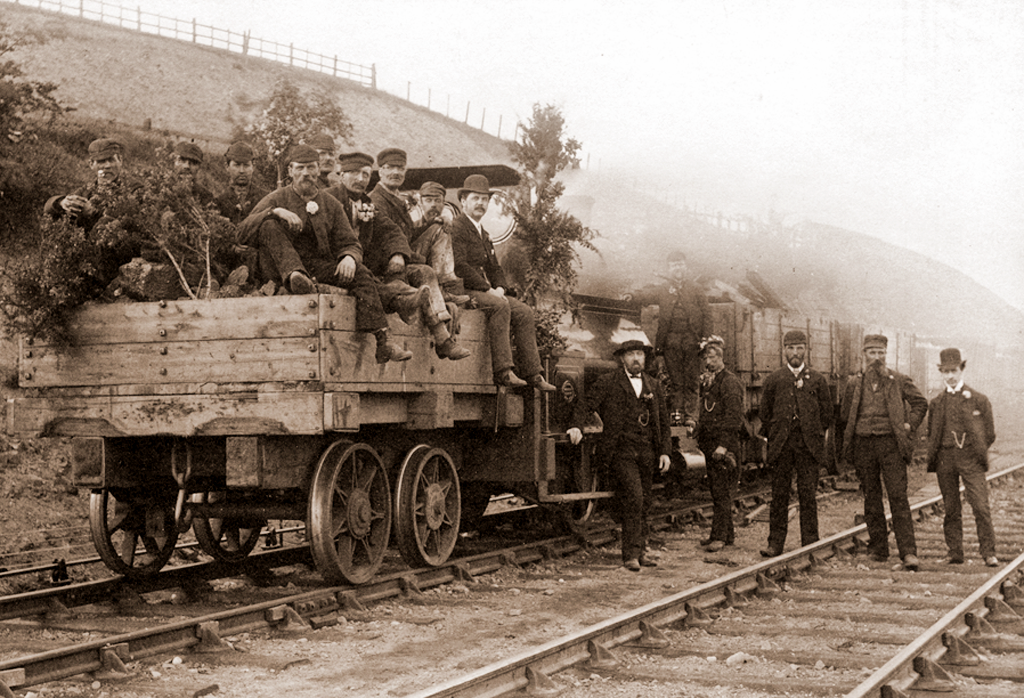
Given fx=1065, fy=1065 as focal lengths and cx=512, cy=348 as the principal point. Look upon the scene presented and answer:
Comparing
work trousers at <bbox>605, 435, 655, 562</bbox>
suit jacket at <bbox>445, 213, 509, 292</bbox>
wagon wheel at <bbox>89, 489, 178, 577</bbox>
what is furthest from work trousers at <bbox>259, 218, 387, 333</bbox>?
work trousers at <bbox>605, 435, 655, 562</bbox>

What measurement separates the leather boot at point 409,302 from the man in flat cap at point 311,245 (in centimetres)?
23

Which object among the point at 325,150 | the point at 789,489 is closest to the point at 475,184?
the point at 325,150

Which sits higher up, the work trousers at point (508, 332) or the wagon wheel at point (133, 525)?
the work trousers at point (508, 332)

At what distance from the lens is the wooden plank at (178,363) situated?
260 inches

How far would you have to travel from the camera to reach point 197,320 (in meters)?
6.80

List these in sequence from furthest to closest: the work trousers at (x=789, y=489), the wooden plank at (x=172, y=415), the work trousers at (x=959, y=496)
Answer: the work trousers at (x=789, y=489) → the work trousers at (x=959, y=496) → the wooden plank at (x=172, y=415)

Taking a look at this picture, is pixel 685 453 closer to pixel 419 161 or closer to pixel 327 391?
pixel 327 391

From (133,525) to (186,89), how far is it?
144 ft

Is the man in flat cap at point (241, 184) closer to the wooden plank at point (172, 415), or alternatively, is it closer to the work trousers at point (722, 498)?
the wooden plank at point (172, 415)

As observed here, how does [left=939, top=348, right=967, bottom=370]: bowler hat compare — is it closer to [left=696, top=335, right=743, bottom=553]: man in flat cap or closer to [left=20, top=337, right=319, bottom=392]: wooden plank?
[left=696, top=335, right=743, bottom=553]: man in flat cap

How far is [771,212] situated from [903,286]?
15.3 m

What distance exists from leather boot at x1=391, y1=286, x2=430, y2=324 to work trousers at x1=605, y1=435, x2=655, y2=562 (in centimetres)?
289

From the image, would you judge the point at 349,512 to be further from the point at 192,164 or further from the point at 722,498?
the point at 722,498

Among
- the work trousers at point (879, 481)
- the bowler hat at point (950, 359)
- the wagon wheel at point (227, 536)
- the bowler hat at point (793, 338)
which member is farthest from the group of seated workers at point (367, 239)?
the bowler hat at point (950, 359)
